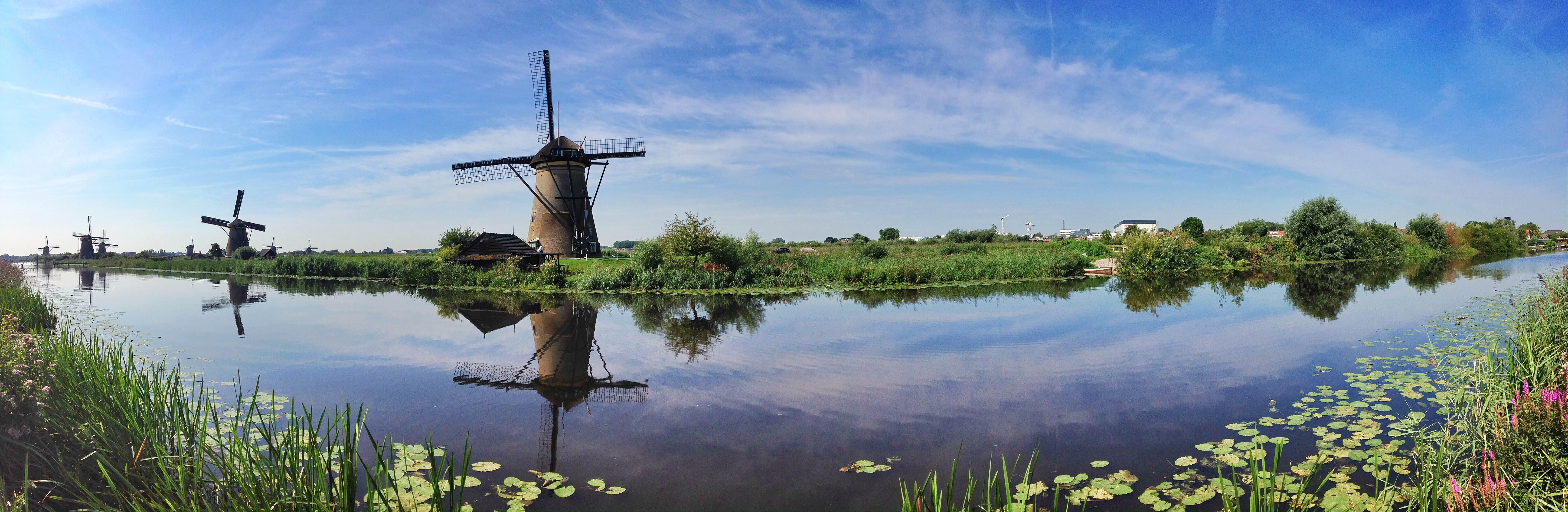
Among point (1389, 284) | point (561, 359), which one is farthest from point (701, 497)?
point (1389, 284)

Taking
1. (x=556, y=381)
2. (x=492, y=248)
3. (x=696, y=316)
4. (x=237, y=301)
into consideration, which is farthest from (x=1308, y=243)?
(x=237, y=301)

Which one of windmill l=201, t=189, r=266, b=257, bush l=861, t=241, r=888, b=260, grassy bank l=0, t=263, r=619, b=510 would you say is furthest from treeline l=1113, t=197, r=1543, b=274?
windmill l=201, t=189, r=266, b=257

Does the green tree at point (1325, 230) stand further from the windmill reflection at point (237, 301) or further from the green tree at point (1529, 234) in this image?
the windmill reflection at point (237, 301)

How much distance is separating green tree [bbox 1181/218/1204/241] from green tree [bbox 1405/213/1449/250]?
1269 centimetres

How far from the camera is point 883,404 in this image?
20.5ft

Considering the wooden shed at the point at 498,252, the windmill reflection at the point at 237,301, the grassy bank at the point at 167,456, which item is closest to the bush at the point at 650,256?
the wooden shed at the point at 498,252

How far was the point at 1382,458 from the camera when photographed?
4488 millimetres

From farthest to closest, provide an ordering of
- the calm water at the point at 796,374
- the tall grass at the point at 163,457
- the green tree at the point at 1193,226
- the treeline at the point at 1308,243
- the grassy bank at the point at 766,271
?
the green tree at the point at 1193,226 → the treeline at the point at 1308,243 → the grassy bank at the point at 766,271 → the calm water at the point at 796,374 → the tall grass at the point at 163,457

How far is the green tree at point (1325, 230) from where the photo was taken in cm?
3553

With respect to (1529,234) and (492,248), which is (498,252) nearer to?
(492,248)

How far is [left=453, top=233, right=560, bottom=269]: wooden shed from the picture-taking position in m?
28.7

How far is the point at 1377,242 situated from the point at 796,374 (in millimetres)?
47407

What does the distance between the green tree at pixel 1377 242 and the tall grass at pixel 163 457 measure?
159 ft

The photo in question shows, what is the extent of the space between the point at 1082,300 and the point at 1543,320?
10.0 m
